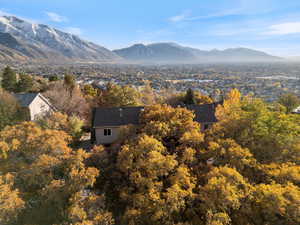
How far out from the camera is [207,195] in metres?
11.5

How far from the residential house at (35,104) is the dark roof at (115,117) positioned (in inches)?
367

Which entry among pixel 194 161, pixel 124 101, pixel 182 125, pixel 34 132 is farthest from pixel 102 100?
pixel 194 161

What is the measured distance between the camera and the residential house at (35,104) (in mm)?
29544

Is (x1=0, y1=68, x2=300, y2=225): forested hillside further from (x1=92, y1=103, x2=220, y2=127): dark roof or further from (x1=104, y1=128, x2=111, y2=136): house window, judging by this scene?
(x1=104, y1=128, x2=111, y2=136): house window

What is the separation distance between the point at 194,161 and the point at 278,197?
5.79m

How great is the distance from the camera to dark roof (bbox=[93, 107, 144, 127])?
1041 inches

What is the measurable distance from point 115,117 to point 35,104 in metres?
13.9

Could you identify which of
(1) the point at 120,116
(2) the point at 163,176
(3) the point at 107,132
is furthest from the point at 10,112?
(2) the point at 163,176

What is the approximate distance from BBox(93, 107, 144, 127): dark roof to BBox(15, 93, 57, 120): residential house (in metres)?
9.33

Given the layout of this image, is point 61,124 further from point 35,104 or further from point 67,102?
point 67,102

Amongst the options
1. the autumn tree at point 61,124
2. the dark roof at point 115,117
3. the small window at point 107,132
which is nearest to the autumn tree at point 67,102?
the autumn tree at point 61,124

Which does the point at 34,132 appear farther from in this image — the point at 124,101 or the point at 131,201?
the point at 124,101

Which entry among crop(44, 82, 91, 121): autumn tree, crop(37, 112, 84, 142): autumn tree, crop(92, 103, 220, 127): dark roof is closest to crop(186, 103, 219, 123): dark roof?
crop(92, 103, 220, 127): dark roof

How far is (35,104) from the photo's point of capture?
1209 inches
